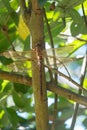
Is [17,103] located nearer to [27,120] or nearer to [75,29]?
[27,120]

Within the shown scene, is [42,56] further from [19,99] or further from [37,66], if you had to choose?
[19,99]

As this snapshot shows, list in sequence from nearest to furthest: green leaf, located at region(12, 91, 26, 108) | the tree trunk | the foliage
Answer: the tree trunk
the foliage
green leaf, located at region(12, 91, 26, 108)

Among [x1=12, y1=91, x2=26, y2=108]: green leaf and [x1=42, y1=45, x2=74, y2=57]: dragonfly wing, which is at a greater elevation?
[x1=42, y1=45, x2=74, y2=57]: dragonfly wing

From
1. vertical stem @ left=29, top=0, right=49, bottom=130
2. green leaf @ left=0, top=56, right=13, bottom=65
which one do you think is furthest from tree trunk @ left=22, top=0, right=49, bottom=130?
green leaf @ left=0, top=56, right=13, bottom=65

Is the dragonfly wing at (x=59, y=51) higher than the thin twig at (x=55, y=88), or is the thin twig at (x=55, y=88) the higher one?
the dragonfly wing at (x=59, y=51)

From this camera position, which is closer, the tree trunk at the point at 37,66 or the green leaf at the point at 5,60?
the tree trunk at the point at 37,66

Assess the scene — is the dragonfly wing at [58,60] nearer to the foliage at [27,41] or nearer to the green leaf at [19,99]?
the foliage at [27,41]

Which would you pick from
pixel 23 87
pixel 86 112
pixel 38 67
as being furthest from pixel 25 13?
pixel 86 112

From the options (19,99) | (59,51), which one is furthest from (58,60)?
(19,99)

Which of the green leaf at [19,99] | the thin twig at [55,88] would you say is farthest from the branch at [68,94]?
the green leaf at [19,99]

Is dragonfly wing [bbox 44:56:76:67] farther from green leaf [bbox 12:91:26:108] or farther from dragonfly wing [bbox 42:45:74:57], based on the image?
green leaf [bbox 12:91:26:108]
